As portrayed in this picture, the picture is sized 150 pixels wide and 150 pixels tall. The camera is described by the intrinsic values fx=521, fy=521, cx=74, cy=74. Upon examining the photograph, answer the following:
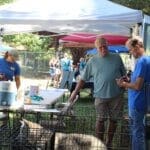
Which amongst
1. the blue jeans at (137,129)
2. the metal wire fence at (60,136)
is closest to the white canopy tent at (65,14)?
the blue jeans at (137,129)

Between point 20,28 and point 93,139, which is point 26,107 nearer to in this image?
point 93,139

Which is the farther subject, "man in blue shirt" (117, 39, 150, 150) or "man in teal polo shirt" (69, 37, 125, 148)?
"man in teal polo shirt" (69, 37, 125, 148)

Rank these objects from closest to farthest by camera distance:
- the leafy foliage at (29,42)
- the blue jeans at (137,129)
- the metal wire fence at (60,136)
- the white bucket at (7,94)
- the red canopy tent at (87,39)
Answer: the metal wire fence at (60,136), the blue jeans at (137,129), the white bucket at (7,94), the red canopy tent at (87,39), the leafy foliage at (29,42)

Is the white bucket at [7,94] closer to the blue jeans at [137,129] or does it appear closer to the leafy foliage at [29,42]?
the blue jeans at [137,129]

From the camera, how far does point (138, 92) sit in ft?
22.5

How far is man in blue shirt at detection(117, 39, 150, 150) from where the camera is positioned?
6.72m

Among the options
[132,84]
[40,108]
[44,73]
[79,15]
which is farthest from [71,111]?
[44,73]

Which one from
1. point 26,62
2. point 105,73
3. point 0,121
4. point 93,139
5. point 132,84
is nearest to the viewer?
point 93,139

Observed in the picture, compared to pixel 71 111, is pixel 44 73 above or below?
below

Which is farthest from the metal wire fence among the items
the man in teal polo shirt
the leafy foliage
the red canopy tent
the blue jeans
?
the leafy foliage

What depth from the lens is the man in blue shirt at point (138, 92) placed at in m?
6.72

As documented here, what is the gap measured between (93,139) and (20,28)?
6212 mm

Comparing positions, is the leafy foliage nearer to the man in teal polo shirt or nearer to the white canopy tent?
the white canopy tent

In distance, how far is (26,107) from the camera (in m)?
6.97
